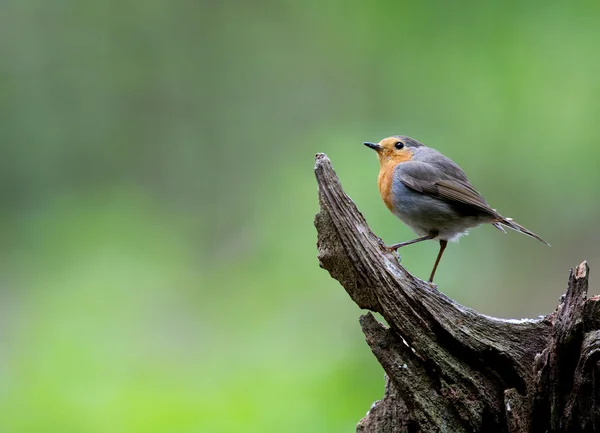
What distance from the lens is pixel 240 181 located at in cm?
1166

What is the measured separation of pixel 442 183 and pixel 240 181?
21.9 ft

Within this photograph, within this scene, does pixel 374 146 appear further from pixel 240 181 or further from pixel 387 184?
pixel 240 181

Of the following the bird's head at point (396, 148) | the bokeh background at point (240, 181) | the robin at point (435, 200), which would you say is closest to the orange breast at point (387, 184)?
the robin at point (435, 200)

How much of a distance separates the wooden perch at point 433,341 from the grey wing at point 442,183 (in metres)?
1.28

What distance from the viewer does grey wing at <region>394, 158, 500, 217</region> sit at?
5.04 metres

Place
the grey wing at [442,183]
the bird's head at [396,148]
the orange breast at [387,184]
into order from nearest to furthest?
the grey wing at [442,183]
the orange breast at [387,184]
the bird's head at [396,148]

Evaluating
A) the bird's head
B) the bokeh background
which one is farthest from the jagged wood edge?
the bokeh background

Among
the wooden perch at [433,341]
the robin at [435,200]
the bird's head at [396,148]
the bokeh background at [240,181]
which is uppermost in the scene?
the bokeh background at [240,181]

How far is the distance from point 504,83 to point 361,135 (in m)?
1.40

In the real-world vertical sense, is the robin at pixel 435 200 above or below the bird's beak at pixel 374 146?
below

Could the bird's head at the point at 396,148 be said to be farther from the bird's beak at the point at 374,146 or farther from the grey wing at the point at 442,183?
the grey wing at the point at 442,183

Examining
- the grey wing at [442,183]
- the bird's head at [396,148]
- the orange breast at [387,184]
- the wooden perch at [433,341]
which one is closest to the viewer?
the wooden perch at [433,341]

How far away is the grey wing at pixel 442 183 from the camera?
5.04 meters

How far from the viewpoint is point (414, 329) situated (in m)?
3.80
